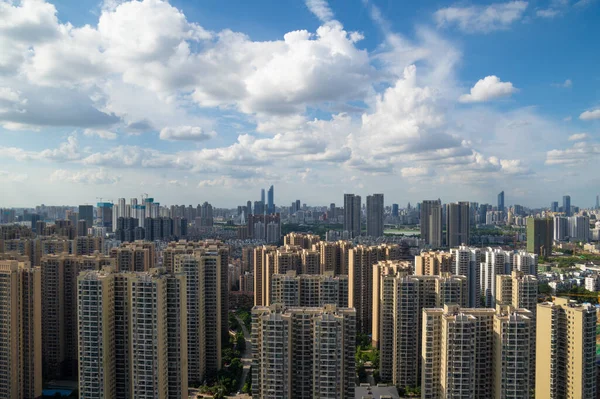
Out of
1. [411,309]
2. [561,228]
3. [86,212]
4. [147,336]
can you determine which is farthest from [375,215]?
[147,336]

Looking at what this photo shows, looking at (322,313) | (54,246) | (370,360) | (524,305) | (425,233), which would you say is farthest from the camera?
(425,233)

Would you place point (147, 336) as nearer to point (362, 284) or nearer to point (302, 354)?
point (302, 354)

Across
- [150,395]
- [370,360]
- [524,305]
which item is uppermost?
[524,305]

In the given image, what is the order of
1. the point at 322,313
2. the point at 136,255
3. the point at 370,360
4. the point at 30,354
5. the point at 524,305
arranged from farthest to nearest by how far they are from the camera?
the point at 136,255, the point at 370,360, the point at 524,305, the point at 30,354, the point at 322,313

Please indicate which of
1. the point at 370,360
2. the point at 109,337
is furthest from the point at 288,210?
the point at 109,337

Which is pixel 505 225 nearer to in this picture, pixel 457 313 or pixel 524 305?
pixel 524 305

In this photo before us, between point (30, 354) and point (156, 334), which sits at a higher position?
point (156, 334)

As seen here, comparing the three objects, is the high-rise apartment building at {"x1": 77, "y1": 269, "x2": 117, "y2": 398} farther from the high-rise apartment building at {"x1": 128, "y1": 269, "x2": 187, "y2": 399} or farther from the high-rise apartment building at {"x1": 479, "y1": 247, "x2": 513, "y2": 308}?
the high-rise apartment building at {"x1": 479, "y1": 247, "x2": 513, "y2": 308}
